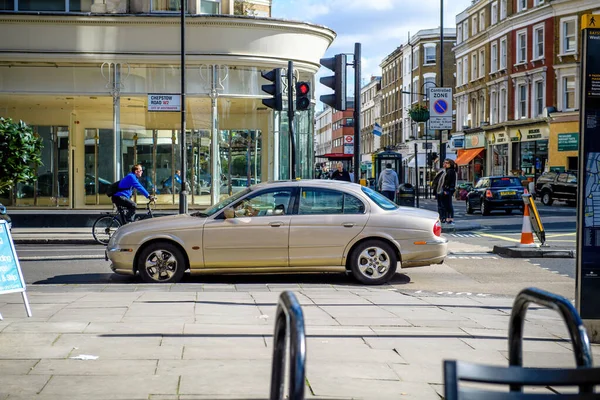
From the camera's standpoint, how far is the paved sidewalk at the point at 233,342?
5.63 m

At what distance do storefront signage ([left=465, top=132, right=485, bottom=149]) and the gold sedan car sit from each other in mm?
48913

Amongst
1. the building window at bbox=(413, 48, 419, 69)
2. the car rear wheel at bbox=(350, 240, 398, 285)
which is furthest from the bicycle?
the building window at bbox=(413, 48, 419, 69)

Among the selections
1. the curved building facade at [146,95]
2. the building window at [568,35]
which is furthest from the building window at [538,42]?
the curved building facade at [146,95]

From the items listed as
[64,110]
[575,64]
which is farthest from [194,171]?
[575,64]

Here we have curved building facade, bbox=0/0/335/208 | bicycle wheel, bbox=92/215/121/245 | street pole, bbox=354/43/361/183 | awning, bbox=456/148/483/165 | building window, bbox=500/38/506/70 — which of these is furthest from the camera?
awning, bbox=456/148/483/165

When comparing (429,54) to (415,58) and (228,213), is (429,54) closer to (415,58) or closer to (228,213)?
(415,58)

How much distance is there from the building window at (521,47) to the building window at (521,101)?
1.62 m

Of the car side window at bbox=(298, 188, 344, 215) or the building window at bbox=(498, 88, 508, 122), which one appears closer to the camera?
the car side window at bbox=(298, 188, 344, 215)

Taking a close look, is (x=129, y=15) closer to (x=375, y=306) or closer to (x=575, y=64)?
(x=375, y=306)

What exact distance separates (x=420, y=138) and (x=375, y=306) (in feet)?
223

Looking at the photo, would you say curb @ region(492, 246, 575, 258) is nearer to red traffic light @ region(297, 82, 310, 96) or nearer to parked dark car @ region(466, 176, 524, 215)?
red traffic light @ region(297, 82, 310, 96)

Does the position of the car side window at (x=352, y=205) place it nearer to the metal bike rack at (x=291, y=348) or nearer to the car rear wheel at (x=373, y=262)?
the car rear wheel at (x=373, y=262)

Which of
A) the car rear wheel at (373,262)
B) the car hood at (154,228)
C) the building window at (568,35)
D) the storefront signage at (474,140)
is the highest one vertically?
the building window at (568,35)

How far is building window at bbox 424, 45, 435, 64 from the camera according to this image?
77.9 m
